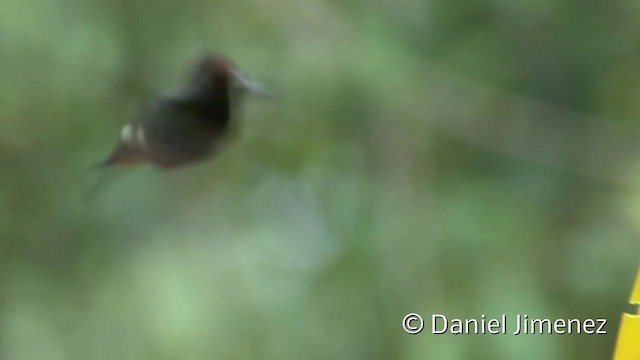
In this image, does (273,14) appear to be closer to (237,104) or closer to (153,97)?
(153,97)

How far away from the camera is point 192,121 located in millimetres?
514

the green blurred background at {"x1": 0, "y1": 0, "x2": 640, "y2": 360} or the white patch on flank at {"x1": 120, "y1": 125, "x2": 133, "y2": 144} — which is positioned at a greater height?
the white patch on flank at {"x1": 120, "y1": 125, "x2": 133, "y2": 144}

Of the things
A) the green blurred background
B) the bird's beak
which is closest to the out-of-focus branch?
the green blurred background

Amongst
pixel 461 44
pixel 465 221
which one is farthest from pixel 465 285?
pixel 461 44

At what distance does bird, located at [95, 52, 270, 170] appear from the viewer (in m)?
0.51

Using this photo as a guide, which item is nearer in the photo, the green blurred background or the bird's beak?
the bird's beak

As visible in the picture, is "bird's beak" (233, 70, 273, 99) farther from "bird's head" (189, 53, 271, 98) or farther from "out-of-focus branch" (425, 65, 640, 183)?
"out-of-focus branch" (425, 65, 640, 183)

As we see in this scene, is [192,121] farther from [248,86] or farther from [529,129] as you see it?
[529,129]

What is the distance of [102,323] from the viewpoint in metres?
0.81

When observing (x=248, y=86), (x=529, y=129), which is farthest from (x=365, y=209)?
(x=248, y=86)

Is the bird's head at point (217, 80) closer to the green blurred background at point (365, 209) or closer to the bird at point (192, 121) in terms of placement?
the bird at point (192, 121)

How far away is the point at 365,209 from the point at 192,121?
333 millimetres

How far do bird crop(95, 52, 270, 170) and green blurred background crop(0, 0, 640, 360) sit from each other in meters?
0.20

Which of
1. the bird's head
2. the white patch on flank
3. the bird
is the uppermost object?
the bird's head
